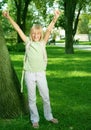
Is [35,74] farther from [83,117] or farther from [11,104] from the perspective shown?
[83,117]

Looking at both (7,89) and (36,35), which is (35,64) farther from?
(7,89)

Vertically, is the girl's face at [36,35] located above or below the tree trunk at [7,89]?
above

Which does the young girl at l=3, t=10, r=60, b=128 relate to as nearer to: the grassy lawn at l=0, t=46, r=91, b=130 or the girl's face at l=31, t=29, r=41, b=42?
the girl's face at l=31, t=29, r=41, b=42

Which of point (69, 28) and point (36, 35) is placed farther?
point (69, 28)

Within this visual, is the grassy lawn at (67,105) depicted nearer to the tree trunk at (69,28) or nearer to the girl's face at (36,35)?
the girl's face at (36,35)

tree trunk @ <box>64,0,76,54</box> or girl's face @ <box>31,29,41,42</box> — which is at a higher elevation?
girl's face @ <box>31,29,41,42</box>

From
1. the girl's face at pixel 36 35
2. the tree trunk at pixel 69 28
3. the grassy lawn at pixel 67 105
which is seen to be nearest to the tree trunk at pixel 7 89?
the grassy lawn at pixel 67 105

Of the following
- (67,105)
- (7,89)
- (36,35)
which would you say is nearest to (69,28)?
(67,105)

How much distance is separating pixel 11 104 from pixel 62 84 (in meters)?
6.08

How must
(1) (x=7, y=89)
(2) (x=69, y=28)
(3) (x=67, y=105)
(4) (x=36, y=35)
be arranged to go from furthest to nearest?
(2) (x=69, y=28)
(3) (x=67, y=105)
(1) (x=7, y=89)
(4) (x=36, y=35)

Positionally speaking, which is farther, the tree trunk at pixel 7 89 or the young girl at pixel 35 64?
the tree trunk at pixel 7 89

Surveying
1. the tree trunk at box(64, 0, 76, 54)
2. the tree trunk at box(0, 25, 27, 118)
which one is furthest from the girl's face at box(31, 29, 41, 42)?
the tree trunk at box(64, 0, 76, 54)

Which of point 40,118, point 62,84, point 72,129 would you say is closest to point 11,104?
point 40,118

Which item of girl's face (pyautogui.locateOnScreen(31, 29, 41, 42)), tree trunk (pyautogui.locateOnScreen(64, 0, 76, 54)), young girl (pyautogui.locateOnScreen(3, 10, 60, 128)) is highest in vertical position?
girl's face (pyautogui.locateOnScreen(31, 29, 41, 42))
